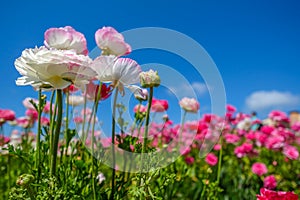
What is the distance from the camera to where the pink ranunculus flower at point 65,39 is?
0.83 meters

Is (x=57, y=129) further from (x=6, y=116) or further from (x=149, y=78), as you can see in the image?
(x=6, y=116)

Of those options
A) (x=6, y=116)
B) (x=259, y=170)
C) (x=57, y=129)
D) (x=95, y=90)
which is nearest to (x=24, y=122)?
(x=6, y=116)

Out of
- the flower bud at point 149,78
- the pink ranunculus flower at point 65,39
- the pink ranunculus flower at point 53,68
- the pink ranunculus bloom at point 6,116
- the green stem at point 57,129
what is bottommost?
the green stem at point 57,129

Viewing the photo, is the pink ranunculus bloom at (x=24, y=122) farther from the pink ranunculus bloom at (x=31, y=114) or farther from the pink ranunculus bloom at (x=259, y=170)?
the pink ranunculus bloom at (x=259, y=170)

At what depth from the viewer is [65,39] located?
833mm

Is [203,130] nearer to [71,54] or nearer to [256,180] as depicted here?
[256,180]

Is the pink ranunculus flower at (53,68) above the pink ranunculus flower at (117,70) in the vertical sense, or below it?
below

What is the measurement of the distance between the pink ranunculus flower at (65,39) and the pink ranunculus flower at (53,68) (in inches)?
2.8

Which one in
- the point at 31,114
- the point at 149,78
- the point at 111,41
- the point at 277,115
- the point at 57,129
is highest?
the point at 277,115

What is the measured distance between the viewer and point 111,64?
30.8 inches

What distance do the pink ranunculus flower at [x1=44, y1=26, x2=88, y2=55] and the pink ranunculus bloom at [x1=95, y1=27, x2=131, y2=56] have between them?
0.18 ft

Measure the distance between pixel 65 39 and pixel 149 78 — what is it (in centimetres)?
19

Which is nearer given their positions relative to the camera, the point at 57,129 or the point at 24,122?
the point at 57,129

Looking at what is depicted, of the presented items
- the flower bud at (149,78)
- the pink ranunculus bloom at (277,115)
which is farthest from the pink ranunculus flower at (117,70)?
the pink ranunculus bloom at (277,115)
